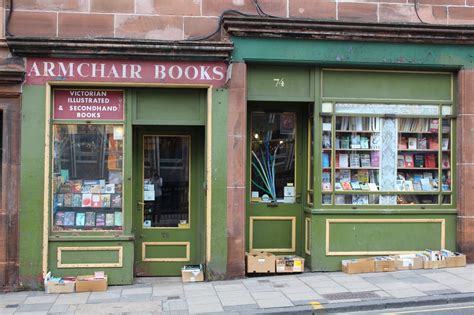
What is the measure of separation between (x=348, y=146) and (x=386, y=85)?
4.37ft

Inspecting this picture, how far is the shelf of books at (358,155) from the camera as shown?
10008mm

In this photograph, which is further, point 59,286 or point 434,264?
point 434,264

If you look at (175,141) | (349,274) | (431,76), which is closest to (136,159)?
(175,141)

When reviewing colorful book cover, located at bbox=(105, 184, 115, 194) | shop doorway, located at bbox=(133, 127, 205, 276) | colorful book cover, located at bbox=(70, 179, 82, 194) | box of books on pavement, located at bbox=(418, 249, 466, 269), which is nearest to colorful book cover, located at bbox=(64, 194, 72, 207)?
colorful book cover, located at bbox=(70, 179, 82, 194)

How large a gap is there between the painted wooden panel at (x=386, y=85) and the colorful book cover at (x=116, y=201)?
13.5ft

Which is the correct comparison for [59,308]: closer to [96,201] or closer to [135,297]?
[135,297]

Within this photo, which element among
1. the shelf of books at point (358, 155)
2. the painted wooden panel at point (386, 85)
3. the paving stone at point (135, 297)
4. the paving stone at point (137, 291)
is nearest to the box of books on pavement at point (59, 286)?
the paving stone at point (137, 291)

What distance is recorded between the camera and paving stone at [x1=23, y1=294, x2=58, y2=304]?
320 inches

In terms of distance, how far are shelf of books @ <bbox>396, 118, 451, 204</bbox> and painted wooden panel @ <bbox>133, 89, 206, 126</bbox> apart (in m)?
3.83

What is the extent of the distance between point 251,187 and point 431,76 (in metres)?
4.00

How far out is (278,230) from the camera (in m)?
10.2

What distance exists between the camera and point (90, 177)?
9.38 meters

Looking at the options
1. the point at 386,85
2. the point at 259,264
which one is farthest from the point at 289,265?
the point at 386,85

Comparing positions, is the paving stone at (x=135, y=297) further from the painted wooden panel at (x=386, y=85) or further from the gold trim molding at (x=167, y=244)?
the painted wooden panel at (x=386, y=85)
